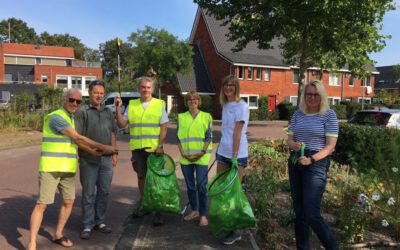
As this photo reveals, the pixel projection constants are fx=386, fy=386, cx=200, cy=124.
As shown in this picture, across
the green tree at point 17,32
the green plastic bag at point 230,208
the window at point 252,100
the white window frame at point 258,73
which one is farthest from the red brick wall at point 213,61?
the green tree at point 17,32

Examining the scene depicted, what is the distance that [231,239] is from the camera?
448cm

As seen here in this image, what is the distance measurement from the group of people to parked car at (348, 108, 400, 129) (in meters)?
8.61

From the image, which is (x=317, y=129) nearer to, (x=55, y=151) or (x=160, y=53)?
(x=55, y=151)

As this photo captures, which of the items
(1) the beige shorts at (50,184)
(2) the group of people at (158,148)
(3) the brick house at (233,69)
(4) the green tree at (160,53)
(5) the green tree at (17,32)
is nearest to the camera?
(2) the group of people at (158,148)

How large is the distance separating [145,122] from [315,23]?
9.33 meters

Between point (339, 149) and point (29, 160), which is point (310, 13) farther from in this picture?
point (29, 160)

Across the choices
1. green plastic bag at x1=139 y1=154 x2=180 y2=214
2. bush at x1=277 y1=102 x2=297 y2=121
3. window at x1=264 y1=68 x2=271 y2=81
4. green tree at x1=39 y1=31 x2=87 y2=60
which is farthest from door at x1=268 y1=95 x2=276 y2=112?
green tree at x1=39 y1=31 x2=87 y2=60

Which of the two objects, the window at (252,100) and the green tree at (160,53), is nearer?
the green tree at (160,53)

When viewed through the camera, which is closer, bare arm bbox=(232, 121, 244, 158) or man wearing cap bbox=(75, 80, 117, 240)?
bare arm bbox=(232, 121, 244, 158)

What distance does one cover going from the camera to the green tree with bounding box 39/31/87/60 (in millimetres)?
90438

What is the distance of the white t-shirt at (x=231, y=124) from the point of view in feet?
15.2

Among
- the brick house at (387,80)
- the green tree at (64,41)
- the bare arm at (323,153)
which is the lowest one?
the bare arm at (323,153)

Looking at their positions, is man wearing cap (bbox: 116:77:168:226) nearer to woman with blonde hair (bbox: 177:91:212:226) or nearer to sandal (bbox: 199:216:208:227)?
woman with blonde hair (bbox: 177:91:212:226)

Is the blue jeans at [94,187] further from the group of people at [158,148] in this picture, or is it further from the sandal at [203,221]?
the sandal at [203,221]
